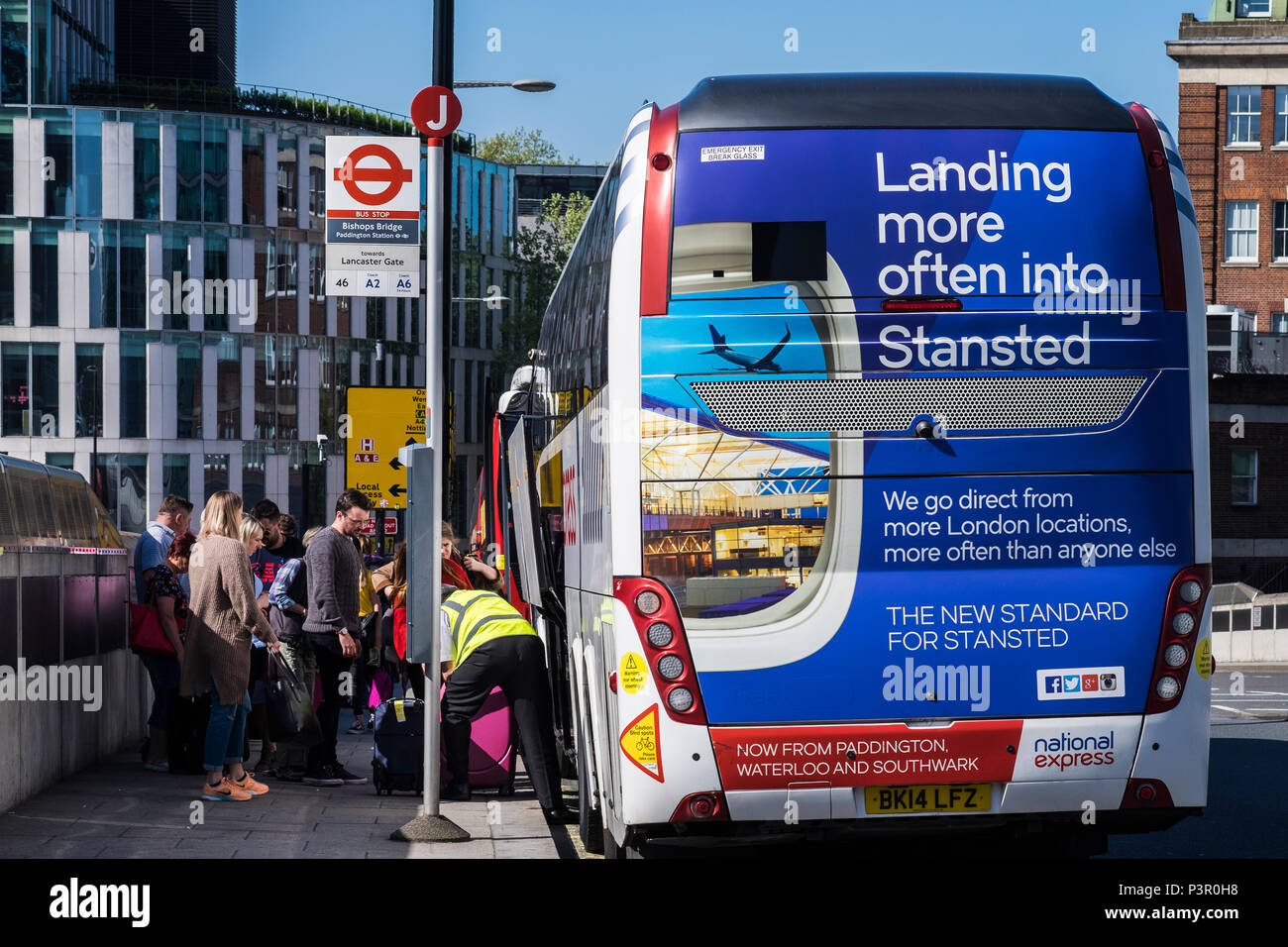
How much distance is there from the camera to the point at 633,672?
698cm

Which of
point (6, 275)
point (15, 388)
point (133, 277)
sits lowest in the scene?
point (15, 388)

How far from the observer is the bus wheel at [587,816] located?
29.4 ft

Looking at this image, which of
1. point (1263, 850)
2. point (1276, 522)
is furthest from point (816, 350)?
point (1276, 522)

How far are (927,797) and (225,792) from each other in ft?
18.3

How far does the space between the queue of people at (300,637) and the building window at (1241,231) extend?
141ft

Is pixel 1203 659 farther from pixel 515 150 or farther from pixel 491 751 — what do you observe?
pixel 515 150

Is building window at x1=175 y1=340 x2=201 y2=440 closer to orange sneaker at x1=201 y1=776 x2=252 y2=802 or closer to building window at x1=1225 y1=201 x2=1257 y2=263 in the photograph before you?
building window at x1=1225 y1=201 x2=1257 y2=263

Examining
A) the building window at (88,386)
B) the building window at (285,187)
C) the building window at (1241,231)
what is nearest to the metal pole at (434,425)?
the building window at (1241,231)

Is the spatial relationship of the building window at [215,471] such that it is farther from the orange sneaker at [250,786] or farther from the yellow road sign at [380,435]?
the orange sneaker at [250,786]

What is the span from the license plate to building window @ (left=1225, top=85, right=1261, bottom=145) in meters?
49.7

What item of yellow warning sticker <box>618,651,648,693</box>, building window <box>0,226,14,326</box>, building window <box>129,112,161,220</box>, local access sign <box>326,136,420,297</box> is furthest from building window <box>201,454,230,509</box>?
yellow warning sticker <box>618,651,648,693</box>

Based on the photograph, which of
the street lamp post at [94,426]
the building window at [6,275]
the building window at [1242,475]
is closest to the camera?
the building window at [1242,475]

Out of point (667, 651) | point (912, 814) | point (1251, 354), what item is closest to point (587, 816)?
point (667, 651)
